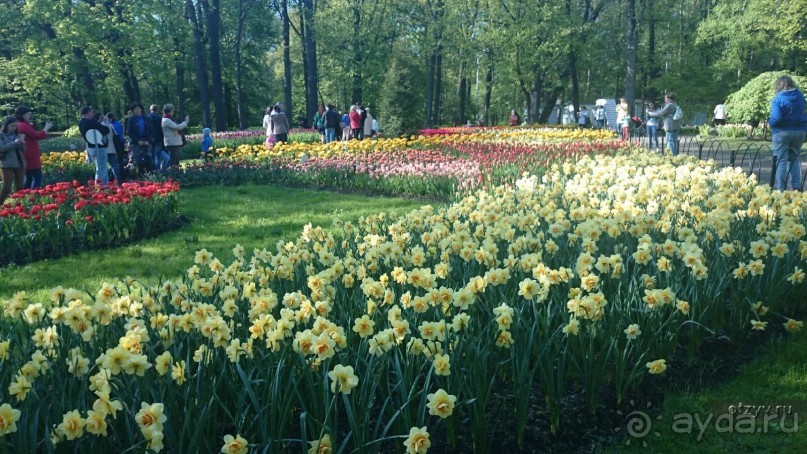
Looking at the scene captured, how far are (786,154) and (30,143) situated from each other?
1173 centimetres

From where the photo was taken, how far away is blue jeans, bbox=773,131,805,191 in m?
8.17

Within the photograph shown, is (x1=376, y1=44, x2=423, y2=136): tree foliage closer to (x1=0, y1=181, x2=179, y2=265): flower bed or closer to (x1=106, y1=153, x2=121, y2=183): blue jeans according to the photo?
(x1=106, y1=153, x2=121, y2=183): blue jeans

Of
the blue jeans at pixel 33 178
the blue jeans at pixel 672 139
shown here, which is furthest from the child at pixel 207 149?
the blue jeans at pixel 672 139

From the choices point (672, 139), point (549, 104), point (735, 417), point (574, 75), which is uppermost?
point (574, 75)

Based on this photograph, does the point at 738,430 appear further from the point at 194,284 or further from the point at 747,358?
the point at 194,284

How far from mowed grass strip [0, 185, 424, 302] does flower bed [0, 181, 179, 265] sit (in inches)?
10.2

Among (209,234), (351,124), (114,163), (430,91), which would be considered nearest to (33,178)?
(114,163)

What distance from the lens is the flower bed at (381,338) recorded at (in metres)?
2.14

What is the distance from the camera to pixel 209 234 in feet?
25.8

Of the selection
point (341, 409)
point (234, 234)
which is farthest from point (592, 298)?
point (234, 234)

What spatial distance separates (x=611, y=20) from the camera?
129ft

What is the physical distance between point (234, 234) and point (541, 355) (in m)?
5.89

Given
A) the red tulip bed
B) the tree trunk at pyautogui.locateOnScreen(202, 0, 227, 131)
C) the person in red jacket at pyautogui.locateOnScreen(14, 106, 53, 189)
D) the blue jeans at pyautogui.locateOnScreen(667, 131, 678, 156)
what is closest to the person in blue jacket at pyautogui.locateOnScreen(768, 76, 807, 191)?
the red tulip bed

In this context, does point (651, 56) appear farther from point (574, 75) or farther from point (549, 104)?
point (574, 75)
